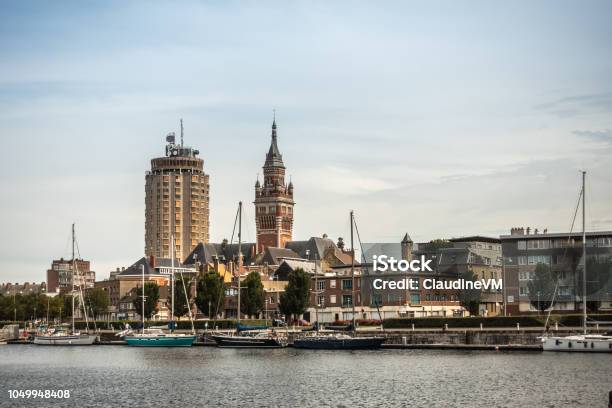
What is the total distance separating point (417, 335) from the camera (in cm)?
13000

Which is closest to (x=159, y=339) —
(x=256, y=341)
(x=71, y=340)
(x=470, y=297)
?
(x=256, y=341)

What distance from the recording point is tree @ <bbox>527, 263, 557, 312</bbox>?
5891 inches

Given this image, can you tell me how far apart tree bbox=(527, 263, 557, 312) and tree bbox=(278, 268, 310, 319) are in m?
36.1

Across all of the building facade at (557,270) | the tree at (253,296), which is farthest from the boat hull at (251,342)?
the building facade at (557,270)

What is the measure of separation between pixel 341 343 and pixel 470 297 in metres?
43.1

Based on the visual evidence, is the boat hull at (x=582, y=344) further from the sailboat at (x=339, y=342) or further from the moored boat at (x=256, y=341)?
the moored boat at (x=256, y=341)

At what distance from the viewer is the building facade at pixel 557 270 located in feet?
474

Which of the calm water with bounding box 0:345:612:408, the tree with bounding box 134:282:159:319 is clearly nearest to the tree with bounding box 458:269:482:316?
the calm water with bounding box 0:345:612:408

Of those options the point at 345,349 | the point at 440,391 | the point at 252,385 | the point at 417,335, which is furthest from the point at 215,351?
the point at 440,391

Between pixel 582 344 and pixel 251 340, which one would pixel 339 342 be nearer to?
pixel 251 340

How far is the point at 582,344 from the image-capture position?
113312 mm

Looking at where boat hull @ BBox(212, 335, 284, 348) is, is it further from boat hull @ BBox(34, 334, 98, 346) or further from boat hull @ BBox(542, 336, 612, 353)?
boat hull @ BBox(542, 336, 612, 353)

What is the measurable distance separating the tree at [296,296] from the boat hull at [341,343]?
35399 millimetres

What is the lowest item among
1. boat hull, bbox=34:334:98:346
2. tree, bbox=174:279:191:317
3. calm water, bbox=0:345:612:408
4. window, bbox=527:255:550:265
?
calm water, bbox=0:345:612:408
